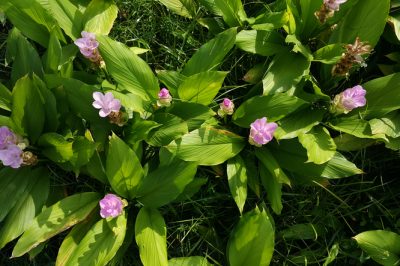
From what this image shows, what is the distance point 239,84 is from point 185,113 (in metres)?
0.38

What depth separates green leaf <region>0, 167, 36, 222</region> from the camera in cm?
168

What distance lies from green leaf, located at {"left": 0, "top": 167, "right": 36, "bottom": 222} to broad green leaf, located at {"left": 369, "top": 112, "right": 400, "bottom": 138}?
1384mm

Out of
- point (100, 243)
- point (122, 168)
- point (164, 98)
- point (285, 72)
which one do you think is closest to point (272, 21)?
point (285, 72)

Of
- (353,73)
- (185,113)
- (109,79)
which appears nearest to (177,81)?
(185,113)

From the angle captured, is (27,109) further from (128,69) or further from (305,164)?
(305,164)

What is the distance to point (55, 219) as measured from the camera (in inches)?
65.0

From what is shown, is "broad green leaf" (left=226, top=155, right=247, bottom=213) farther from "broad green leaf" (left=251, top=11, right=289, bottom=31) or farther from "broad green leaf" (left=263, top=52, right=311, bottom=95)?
"broad green leaf" (left=251, top=11, right=289, bottom=31)

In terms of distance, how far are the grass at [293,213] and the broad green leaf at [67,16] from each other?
0.24m

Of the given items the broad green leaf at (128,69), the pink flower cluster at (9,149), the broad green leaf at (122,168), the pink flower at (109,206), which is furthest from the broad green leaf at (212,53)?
the pink flower cluster at (9,149)

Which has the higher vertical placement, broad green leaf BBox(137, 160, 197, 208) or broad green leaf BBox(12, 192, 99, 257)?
broad green leaf BBox(137, 160, 197, 208)

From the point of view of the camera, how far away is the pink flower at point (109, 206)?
1546 mm

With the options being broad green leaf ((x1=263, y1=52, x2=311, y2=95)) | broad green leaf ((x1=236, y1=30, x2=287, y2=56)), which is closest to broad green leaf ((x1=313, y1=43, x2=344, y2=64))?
broad green leaf ((x1=263, y1=52, x2=311, y2=95))

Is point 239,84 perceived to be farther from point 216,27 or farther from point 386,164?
point 386,164

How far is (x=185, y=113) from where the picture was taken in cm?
170
